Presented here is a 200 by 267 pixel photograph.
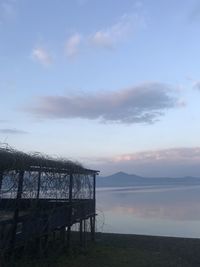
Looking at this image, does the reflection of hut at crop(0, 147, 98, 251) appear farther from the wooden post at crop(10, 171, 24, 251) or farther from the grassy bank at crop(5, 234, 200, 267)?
the grassy bank at crop(5, 234, 200, 267)

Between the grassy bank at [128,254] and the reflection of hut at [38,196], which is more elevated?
the reflection of hut at [38,196]

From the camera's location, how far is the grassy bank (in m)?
15.8

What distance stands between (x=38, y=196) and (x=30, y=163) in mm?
4191

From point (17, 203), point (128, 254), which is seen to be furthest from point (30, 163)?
point (128, 254)

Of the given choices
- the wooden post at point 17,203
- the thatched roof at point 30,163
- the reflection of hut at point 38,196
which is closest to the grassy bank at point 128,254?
the reflection of hut at point 38,196

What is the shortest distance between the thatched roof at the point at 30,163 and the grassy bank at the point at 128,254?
347 cm

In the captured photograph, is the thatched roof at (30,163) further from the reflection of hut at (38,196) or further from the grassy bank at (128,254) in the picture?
the grassy bank at (128,254)

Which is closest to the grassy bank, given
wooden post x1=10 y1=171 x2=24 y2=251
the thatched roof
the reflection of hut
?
the reflection of hut

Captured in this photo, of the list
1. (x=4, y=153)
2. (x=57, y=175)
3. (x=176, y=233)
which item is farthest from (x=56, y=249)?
(x=176, y=233)

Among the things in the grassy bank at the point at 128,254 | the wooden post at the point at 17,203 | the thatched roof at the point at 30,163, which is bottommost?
the grassy bank at the point at 128,254

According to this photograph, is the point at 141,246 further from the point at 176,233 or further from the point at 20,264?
the point at 176,233

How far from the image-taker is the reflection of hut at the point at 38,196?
494 inches

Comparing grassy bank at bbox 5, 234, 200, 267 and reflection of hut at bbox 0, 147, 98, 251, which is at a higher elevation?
reflection of hut at bbox 0, 147, 98, 251

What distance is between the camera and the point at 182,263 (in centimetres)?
1647
